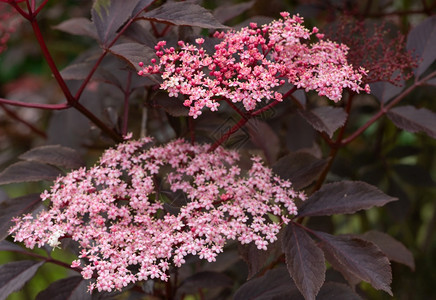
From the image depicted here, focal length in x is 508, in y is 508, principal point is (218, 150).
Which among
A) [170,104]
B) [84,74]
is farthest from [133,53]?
[84,74]

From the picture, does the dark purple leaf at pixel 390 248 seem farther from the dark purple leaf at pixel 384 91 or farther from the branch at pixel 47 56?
the branch at pixel 47 56

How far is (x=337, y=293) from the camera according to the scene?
0.90 m

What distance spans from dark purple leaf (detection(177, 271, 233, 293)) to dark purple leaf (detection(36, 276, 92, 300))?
0.23 meters

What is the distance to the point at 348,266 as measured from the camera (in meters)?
0.81

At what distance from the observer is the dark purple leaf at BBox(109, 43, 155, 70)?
2.67 feet

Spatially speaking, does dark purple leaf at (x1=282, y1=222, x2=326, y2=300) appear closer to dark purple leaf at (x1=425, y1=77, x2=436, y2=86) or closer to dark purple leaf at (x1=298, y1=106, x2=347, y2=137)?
dark purple leaf at (x1=298, y1=106, x2=347, y2=137)

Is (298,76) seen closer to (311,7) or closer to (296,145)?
(296,145)

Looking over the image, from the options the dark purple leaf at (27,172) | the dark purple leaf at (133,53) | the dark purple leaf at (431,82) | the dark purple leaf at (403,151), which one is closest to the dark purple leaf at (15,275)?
the dark purple leaf at (27,172)

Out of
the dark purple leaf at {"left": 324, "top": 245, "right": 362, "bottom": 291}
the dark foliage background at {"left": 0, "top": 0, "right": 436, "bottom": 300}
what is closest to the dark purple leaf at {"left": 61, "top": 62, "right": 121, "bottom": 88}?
the dark foliage background at {"left": 0, "top": 0, "right": 436, "bottom": 300}

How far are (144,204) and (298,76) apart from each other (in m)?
0.33

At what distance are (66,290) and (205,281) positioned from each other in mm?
296

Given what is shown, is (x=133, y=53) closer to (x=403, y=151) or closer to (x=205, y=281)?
(x=205, y=281)

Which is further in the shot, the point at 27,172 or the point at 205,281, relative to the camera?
the point at 205,281

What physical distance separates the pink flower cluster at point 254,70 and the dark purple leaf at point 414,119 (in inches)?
8.9
